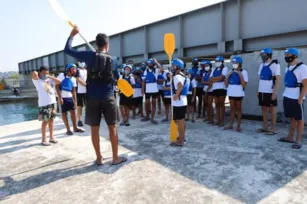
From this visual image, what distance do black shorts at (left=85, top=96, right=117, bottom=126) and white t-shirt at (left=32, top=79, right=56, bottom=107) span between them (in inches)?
70.1

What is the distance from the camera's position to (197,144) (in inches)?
190

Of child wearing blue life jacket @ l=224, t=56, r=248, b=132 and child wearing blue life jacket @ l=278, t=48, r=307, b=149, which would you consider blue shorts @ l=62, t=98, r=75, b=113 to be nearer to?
child wearing blue life jacket @ l=224, t=56, r=248, b=132

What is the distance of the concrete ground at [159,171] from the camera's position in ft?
9.44

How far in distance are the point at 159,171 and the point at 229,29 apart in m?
6.84

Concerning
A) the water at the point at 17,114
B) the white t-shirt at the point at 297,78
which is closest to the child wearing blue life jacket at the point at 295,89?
the white t-shirt at the point at 297,78

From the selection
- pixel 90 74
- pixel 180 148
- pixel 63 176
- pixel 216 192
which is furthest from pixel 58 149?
pixel 216 192

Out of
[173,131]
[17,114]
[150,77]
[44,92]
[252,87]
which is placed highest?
[150,77]

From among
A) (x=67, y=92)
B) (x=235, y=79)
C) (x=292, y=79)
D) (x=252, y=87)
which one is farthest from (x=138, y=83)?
(x=292, y=79)

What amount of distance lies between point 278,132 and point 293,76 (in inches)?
65.4

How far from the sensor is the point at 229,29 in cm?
862

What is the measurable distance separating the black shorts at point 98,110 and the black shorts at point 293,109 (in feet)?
11.2

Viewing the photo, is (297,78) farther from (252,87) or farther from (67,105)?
(67,105)

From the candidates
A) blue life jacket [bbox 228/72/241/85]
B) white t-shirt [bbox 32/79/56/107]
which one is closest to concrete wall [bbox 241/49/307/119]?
blue life jacket [bbox 228/72/241/85]

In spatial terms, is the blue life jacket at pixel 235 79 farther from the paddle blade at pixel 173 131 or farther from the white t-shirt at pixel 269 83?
the paddle blade at pixel 173 131
